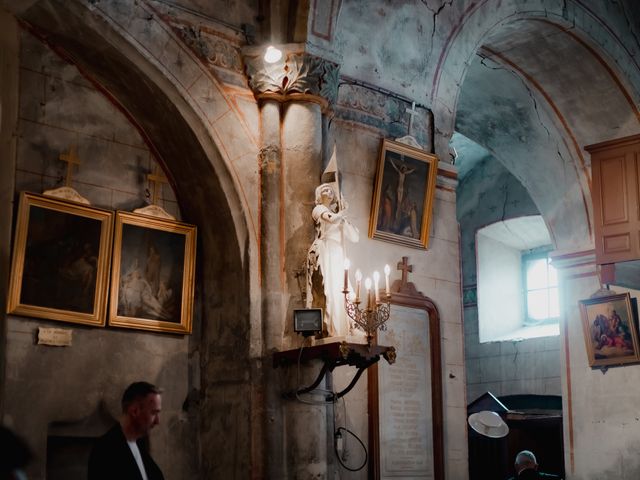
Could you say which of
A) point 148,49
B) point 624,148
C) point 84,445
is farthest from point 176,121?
point 624,148

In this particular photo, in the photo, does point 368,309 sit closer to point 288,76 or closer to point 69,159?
point 288,76

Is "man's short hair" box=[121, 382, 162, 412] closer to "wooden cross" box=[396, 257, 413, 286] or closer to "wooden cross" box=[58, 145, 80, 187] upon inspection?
"wooden cross" box=[58, 145, 80, 187]

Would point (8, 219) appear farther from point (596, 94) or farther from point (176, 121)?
point (596, 94)

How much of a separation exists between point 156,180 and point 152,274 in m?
0.84

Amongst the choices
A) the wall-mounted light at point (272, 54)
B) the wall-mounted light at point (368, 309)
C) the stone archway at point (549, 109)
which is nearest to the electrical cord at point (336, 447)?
the wall-mounted light at point (368, 309)

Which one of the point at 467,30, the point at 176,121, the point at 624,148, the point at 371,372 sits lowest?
the point at 371,372

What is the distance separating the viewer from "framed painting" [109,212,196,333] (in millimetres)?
8297

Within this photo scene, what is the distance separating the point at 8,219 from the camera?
752 centimetres

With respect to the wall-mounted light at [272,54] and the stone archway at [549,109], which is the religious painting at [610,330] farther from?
the wall-mounted light at [272,54]

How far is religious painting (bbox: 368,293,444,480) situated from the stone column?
95cm

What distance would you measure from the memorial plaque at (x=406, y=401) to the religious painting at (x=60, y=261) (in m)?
2.77

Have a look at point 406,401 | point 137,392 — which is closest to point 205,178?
point 406,401

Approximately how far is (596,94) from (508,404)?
5.34m

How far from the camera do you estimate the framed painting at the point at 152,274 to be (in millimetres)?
8297
